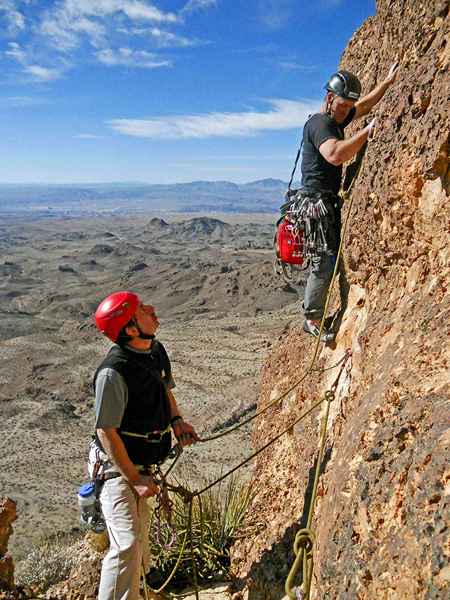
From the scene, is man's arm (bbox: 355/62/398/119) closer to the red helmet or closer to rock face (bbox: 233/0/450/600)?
rock face (bbox: 233/0/450/600)

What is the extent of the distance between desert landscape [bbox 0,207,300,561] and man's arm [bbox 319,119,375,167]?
322 cm

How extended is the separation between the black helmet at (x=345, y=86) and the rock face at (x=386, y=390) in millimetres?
412

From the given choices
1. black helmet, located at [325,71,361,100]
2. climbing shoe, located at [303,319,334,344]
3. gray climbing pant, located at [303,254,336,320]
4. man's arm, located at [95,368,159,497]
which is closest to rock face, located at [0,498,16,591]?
man's arm, located at [95,368,159,497]

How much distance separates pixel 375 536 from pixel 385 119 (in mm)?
3014

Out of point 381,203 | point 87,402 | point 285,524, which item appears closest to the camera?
point 381,203

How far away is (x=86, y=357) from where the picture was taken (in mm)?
30234

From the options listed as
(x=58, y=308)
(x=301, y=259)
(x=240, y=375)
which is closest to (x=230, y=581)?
(x=301, y=259)

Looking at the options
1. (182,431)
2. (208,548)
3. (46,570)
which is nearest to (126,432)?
(182,431)


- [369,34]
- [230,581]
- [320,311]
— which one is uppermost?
[369,34]

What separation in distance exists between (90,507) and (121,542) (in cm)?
40

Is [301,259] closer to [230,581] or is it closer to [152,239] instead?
[230,581]

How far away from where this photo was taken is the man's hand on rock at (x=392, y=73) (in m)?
4.48

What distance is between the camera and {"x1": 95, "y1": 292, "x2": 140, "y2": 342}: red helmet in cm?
374

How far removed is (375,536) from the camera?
254cm
